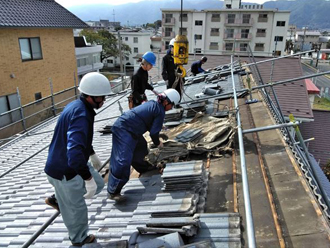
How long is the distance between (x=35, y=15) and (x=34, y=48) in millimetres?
2189

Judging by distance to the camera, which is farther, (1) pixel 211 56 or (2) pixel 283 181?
(1) pixel 211 56

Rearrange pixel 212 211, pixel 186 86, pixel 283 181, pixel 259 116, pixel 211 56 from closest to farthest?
pixel 212 211 → pixel 283 181 → pixel 259 116 → pixel 186 86 → pixel 211 56

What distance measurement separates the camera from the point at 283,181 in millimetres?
3830

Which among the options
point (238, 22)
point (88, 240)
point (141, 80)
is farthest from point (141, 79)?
point (238, 22)

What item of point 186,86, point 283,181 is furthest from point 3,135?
point 283,181

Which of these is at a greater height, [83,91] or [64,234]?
[83,91]

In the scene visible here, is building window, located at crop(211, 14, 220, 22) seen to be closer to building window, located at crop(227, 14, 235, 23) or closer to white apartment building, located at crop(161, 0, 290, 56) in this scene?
white apartment building, located at crop(161, 0, 290, 56)

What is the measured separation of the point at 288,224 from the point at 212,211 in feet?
2.85

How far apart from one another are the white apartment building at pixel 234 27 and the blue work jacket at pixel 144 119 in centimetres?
3926

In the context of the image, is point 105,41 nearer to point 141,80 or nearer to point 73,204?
point 141,80

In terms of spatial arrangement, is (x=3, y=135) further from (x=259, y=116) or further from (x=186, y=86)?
(x=259, y=116)

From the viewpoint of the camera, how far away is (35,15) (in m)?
17.7

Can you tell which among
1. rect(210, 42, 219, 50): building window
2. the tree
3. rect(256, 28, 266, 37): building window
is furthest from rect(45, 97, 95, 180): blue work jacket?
rect(256, 28, 266, 37): building window

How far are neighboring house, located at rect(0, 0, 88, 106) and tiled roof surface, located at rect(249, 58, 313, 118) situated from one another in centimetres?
1395
